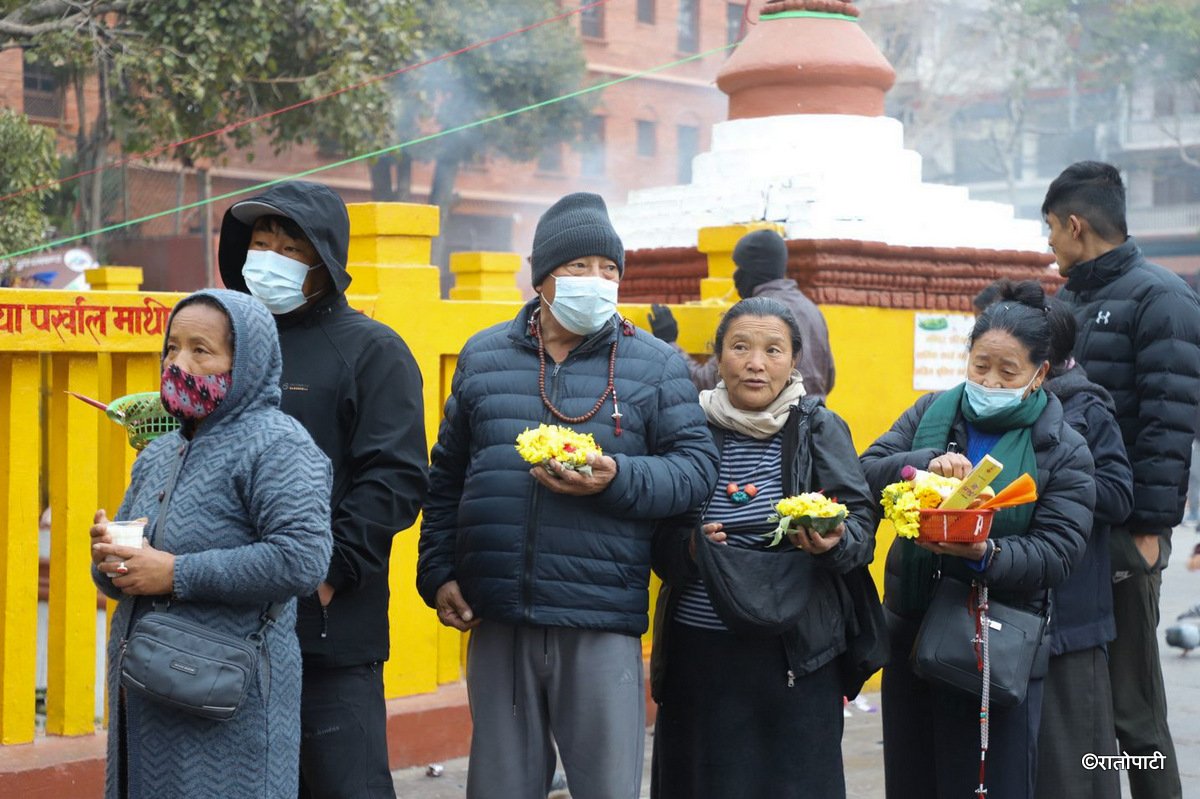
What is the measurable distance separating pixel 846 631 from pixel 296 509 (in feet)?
5.46

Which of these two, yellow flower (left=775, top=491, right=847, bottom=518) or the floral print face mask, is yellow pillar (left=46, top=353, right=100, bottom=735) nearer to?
the floral print face mask

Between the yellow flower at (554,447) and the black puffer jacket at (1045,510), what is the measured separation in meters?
1.07

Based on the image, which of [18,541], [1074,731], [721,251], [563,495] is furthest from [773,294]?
[18,541]

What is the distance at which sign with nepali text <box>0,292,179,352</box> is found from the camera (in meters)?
4.58

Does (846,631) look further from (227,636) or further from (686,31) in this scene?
(686,31)

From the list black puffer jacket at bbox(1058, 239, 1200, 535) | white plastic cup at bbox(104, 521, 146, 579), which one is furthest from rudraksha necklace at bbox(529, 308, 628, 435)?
black puffer jacket at bbox(1058, 239, 1200, 535)

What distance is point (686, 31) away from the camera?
127 ft

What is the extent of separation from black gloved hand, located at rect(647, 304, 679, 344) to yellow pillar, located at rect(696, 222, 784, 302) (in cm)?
66

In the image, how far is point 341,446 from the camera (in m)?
3.67

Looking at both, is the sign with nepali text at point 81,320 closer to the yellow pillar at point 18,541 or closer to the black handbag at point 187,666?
the yellow pillar at point 18,541

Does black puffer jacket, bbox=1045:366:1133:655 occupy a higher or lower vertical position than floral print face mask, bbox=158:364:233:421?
lower

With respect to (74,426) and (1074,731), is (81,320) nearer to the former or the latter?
(74,426)

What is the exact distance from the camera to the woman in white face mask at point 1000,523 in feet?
13.4

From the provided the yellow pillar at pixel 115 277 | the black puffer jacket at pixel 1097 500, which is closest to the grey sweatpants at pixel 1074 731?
the black puffer jacket at pixel 1097 500
